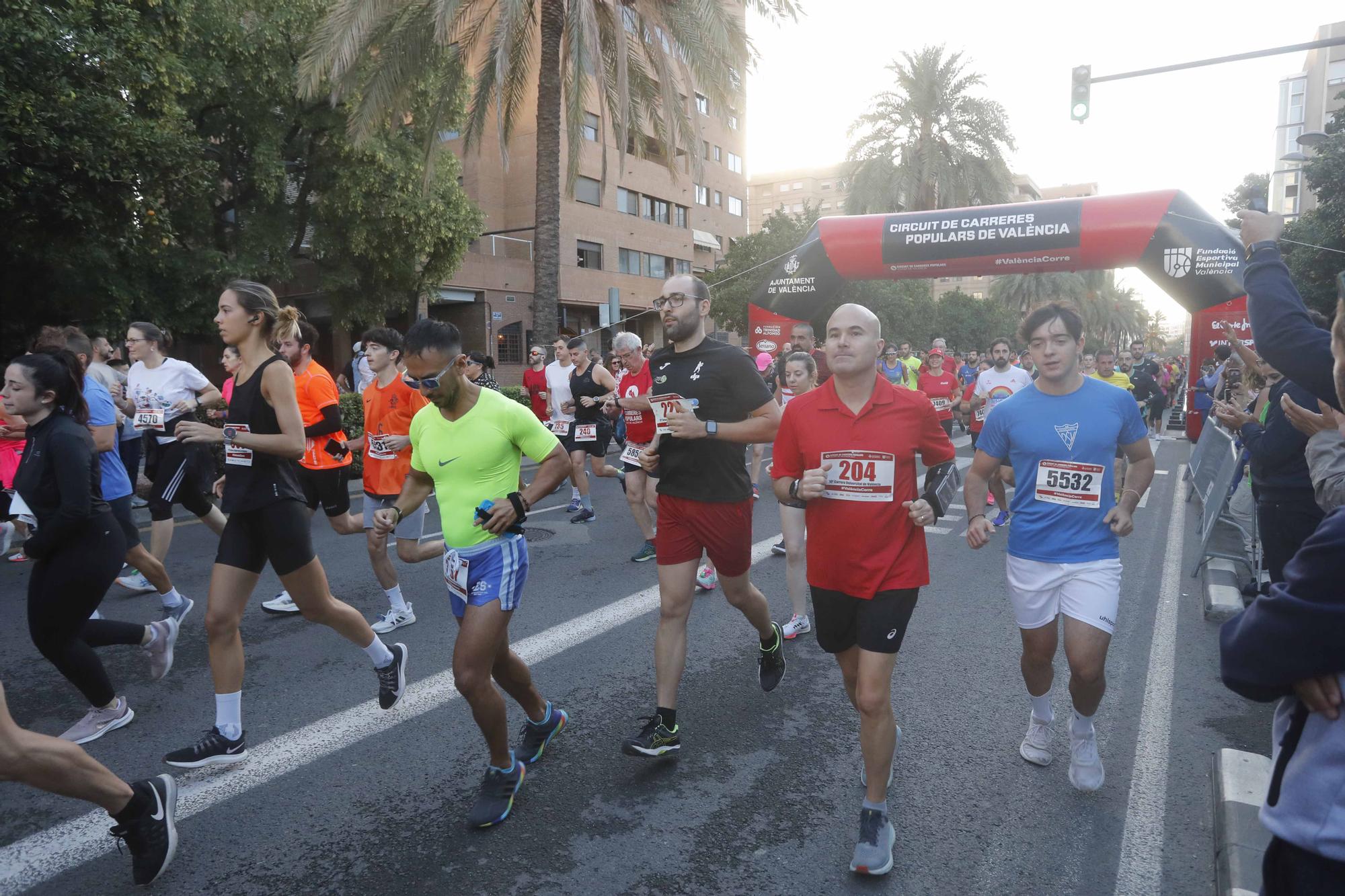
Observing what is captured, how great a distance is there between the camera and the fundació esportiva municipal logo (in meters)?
12.3

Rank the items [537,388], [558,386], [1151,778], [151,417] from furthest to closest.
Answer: [537,388] < [558,386] < [151,417] < [1151,778]

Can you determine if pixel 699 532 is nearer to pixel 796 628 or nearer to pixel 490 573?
pixel 490 573

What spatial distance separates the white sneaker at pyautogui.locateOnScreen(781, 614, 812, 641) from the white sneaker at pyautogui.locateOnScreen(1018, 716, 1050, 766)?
1813 millimetres

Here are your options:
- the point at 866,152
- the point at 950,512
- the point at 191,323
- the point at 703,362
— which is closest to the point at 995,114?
the point at 866,152

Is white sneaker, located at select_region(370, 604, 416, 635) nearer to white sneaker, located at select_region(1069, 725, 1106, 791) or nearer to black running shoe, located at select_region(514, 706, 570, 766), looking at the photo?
black running shoe, located at select_region(514, 706, 570, 766)

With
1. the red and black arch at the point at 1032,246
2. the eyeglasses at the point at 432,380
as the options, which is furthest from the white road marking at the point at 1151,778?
the red and black arch at the point at 1032,246

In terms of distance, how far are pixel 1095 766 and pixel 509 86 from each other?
47.9 feet

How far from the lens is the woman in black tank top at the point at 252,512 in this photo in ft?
11.8

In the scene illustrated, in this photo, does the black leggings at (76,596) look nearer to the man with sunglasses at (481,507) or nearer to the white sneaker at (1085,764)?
the man with sunglasses at (481,507)

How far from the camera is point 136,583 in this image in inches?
247

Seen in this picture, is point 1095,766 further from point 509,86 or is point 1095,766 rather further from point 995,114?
point 995,114

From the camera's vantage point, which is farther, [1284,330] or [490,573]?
[490,573]

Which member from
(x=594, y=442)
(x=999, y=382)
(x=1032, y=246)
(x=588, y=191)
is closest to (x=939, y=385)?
(x=999, y=382)

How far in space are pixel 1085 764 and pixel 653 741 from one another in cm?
177
